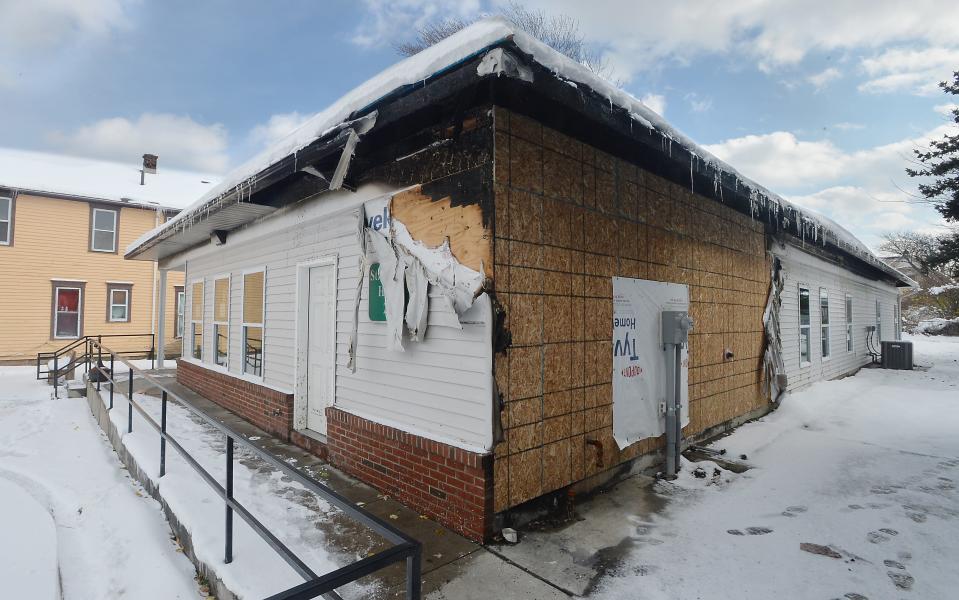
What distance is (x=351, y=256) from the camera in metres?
5.08

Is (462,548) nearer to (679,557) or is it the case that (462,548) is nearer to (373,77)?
(679,557)

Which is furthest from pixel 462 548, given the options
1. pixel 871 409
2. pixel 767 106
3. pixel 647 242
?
pixel 767 106

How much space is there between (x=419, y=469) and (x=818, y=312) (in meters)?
10.4

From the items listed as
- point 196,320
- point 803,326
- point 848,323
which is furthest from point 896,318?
point 196,320

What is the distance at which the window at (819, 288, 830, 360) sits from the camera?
10.5m

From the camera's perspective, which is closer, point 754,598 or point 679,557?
point 754,598

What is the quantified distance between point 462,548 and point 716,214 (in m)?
5.32

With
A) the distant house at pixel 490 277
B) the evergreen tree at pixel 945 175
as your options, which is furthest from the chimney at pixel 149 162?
the evergreen tree at pixel 945 175

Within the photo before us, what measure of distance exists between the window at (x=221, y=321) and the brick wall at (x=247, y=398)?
316mm

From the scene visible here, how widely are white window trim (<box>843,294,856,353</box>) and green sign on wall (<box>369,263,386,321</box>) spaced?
1307 centimetres

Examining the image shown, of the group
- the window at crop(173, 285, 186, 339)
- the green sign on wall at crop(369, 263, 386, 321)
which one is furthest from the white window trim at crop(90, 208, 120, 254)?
the green sign on wall at crop(369, 263, 386, 321)

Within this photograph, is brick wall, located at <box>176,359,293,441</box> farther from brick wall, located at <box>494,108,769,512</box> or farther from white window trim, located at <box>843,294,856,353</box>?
white window trim, located at <box>843,294,856,353</box>

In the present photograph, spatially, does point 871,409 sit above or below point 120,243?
below

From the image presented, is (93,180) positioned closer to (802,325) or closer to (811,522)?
(811,522)
